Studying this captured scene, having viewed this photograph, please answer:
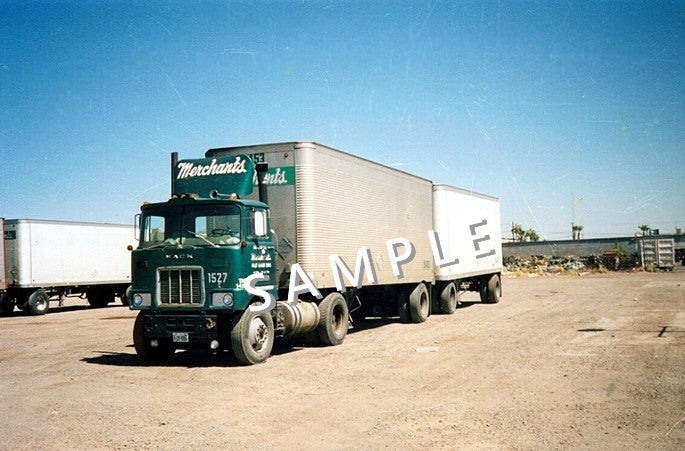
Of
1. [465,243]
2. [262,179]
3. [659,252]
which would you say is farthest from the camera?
[659,252]

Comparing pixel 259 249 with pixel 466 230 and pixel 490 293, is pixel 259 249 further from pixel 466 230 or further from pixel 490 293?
pixel 490 293

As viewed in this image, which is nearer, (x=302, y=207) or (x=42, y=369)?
(x=42, y=369)

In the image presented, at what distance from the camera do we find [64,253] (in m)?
27.8

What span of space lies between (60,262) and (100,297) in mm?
4420

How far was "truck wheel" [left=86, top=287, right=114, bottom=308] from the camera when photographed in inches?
1228

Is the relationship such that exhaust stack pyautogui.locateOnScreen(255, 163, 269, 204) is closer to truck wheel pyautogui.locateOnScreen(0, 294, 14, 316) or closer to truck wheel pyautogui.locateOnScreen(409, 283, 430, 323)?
truck wheel pyautogui.locateOnScreen(409, 283, 430, 323)

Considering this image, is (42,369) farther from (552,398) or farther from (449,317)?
(449,317)

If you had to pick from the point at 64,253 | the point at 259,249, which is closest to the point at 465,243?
the point at 259,249

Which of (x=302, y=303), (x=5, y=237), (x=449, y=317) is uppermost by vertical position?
(x=5, y=237)

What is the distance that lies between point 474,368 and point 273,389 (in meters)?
3.37

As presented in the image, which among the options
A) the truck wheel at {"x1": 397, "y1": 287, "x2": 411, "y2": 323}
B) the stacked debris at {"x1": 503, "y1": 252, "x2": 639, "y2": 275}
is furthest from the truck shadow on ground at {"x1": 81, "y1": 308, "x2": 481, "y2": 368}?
the stacked debris at {"x1": 503, "y1": 252, "x2": 639, "y2": 275}

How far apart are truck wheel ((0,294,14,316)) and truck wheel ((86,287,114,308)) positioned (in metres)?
4.43

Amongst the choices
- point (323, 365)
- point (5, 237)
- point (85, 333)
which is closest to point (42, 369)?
point (323, 365)

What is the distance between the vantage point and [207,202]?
11.7m
